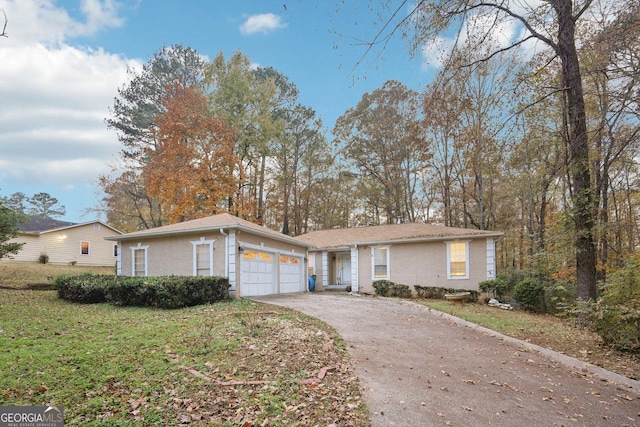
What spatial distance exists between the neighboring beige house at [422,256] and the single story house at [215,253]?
375cm

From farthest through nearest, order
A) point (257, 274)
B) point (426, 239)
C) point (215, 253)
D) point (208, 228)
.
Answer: point (426, 239)
point (257, 274)
point (215, 253)
point (208, 228)

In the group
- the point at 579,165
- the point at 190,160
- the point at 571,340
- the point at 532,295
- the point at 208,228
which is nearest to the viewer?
the point at 571,340

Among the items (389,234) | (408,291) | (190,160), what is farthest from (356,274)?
(190,160)

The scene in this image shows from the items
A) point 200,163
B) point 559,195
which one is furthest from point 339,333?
point 559,195

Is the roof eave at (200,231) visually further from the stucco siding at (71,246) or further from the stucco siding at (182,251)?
the stucco siding at (71,246)

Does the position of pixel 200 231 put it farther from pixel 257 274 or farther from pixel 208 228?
pixel 257 274

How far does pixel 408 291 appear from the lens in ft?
48.5

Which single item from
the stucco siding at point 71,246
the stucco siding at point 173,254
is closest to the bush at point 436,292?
the stucco siding at point 173,254

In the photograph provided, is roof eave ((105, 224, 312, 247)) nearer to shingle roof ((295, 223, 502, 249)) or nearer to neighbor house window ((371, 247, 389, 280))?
shingle roof ((295, 223, 502, 249))

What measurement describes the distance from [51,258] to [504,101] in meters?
27.8

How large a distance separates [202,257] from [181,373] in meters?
8.96

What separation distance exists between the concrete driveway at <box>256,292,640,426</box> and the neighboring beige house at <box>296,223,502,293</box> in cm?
754

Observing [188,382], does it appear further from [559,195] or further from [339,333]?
[559,195]

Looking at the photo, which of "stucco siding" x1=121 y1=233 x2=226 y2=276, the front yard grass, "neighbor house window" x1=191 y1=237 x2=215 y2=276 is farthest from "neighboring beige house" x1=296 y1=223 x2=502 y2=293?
the front yard grass
